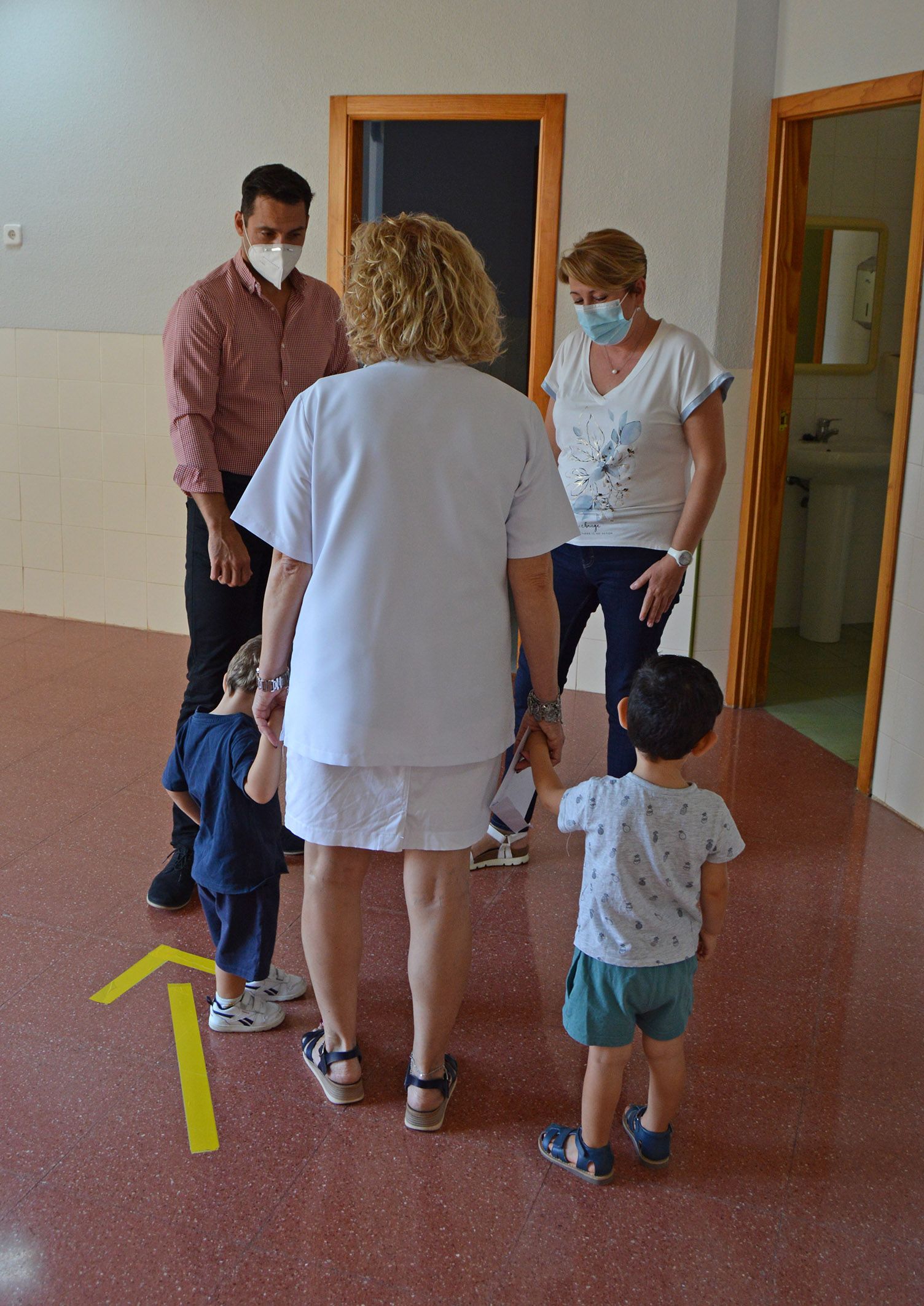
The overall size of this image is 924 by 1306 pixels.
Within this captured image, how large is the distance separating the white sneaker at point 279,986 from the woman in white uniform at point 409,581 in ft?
1.50

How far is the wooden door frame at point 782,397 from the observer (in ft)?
11.1

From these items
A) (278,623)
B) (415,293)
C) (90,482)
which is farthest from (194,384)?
(90,482)

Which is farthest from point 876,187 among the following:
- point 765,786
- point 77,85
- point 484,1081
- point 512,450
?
point 484,1081

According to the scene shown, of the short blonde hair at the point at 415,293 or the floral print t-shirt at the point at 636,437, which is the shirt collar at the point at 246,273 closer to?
the floral print t-shirt at the point at 636,437

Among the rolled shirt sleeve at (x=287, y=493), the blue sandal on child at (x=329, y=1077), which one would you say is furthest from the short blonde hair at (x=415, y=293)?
the blue sandal on child at (x=329, y=1077)

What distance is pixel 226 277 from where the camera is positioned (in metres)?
2.68

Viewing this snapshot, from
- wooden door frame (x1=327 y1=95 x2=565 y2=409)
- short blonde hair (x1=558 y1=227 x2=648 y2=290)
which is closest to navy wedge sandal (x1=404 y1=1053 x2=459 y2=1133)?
short blonde hair (x1=558 y1=227 x2=648 y2=290)

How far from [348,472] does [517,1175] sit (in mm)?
1186

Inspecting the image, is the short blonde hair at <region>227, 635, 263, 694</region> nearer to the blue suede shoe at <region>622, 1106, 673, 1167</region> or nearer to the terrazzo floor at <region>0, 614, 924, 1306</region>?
the terrazzo floor at <region>0, 614, 924, 1306</region>

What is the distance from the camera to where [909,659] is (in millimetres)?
3396

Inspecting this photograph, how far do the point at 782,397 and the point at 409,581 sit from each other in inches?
109

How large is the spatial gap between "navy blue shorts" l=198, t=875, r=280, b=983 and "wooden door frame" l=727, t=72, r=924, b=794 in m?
2.06

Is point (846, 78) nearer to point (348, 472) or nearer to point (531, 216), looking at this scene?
point (531, 216)

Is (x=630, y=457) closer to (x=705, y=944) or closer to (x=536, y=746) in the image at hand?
(x=536, y=746)
